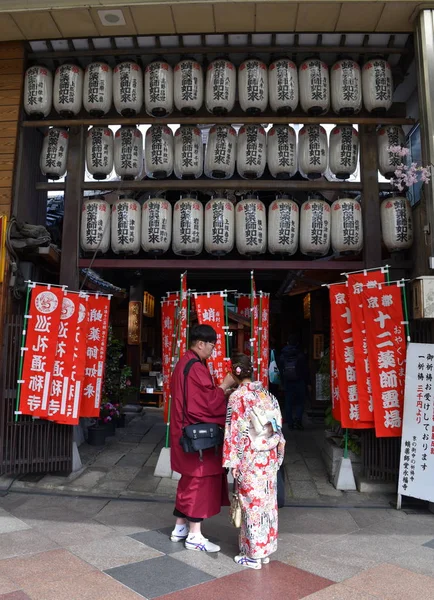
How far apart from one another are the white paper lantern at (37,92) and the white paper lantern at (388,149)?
17.6 ft

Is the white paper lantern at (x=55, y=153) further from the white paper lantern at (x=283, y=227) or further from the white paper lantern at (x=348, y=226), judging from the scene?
the white paper lantern at (x=348, y=226)

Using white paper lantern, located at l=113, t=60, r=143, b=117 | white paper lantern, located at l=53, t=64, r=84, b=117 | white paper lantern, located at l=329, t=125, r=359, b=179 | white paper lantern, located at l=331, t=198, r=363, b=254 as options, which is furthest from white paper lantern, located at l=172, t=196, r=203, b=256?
white paper lantern, located at l=53, t=64, r=84, b=117

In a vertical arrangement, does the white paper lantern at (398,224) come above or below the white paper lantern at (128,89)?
below

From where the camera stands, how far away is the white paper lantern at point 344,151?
7289 mm

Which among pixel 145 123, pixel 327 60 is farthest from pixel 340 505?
pixel 327 60

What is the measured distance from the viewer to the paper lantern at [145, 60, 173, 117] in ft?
24.1

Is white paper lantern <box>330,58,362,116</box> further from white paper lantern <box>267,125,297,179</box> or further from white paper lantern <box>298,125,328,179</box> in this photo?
white paper lantern <box>267,125,297,179</box>

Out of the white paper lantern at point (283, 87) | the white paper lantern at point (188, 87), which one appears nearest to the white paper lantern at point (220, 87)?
the white paper lantern at point (188, 87)

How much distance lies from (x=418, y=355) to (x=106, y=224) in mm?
5022

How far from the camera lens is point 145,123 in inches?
287

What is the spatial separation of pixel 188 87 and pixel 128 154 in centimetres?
141

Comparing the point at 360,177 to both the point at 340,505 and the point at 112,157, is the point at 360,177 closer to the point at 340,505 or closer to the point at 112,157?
the point at 112,157

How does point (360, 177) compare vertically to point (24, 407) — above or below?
above

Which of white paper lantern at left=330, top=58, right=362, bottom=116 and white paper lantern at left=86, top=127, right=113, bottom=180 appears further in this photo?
white paper lantern at left=86, top=127, right=113, bottom=180
